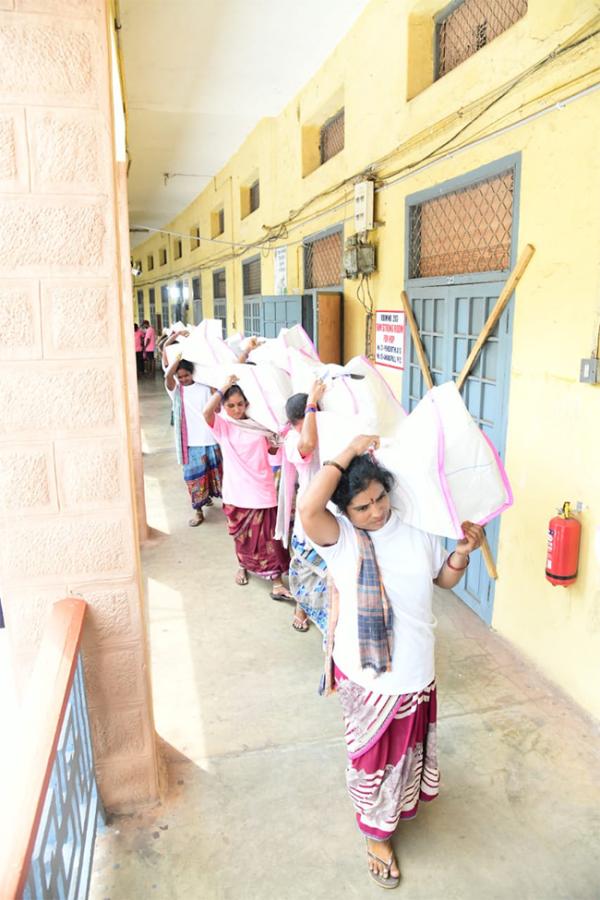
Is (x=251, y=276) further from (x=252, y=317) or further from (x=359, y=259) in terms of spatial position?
(x=359, y=259)

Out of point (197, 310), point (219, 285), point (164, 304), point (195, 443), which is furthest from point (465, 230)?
point (164, 304)

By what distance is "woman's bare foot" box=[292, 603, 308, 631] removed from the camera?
340 centimetres

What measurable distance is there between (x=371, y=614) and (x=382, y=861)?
2.62ft

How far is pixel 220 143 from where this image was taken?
8258 millimetres

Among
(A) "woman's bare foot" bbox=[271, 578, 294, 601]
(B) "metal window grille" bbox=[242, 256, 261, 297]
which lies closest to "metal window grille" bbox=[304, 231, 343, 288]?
(B) "metal window grille" bbox=[242, 256, 261, 297]

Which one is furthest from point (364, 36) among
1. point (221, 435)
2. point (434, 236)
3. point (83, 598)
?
point (83, 598)

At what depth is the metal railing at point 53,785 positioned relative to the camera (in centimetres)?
111

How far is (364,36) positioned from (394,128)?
0.93 metres

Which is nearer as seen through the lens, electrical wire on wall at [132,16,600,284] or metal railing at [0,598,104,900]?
metal railing at [0,598,104,900]

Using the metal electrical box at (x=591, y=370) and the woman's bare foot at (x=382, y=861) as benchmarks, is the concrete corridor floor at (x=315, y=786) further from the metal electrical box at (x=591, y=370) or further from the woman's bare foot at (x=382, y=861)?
the metal electrical box at (x=591, y=370)

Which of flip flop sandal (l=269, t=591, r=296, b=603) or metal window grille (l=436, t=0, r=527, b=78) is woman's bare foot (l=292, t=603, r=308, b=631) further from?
metal window grille (l=436, t=0, r=527, b=78)

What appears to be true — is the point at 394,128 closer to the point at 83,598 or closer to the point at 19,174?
the point at 19,174

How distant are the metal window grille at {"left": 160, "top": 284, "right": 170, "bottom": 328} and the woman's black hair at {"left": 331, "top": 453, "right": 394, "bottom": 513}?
51.5 feet

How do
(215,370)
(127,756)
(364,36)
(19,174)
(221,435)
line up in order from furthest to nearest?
(364,36) → (215,370) → (221,435) → (127,756) → (19,174)
